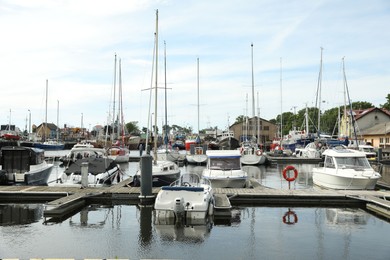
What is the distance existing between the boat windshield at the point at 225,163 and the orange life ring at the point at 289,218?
8064 mm

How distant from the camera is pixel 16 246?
1357 centimetres

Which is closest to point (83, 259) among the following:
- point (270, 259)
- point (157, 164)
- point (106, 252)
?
→ point (106, 252)

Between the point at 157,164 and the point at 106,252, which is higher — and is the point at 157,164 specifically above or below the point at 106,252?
above

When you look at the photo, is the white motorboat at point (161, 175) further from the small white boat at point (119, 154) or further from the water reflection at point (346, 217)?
the small white boat at point (119, 154)

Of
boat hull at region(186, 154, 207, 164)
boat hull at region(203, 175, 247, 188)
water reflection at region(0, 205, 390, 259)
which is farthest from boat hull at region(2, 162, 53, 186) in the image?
boat hull at region(186, 154, 207, 164)

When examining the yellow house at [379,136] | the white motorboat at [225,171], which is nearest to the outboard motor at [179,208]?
the white motorboat at [225,171]

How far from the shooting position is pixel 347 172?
25328 mm

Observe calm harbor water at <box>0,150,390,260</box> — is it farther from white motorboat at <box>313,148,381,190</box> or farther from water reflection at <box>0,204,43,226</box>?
white motorboat at <box>313,148,381,190</box>

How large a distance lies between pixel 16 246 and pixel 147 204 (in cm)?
728


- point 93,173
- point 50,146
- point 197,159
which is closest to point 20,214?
point 93,173

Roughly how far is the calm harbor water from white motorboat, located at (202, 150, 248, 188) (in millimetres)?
5494

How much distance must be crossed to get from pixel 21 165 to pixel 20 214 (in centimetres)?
1020

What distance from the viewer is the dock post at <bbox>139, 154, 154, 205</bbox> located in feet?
65.3

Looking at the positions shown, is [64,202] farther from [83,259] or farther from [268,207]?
[268,207]
